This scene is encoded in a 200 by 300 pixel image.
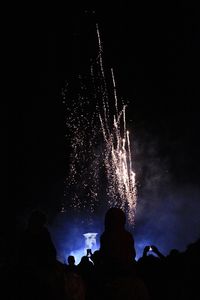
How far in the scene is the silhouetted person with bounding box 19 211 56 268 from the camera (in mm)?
3965

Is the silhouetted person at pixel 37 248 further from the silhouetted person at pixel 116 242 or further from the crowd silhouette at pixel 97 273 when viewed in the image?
the silhouetted person at pixel 116 242

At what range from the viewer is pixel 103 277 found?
4.27 meters

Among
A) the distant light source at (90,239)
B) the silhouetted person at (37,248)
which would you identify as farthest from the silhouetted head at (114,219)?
the distant light source at (90,239)

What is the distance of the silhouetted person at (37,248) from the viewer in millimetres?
3965

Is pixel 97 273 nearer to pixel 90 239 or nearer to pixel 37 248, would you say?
pixel 37 248

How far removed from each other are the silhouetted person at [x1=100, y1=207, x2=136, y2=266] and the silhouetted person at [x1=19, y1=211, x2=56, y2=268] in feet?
1.94

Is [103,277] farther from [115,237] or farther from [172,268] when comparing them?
[172,268]

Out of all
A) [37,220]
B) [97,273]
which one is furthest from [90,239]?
[37,220]

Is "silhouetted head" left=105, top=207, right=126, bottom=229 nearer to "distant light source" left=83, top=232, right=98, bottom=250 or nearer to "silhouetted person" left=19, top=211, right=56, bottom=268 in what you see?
"silhouetted person" left=19, top=211, right=56, bottom=268

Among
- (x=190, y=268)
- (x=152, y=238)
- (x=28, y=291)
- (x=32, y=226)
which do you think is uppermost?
(x=152, y=238)

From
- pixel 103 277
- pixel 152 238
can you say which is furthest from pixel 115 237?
pixel 152 238

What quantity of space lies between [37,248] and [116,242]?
0.83 metres

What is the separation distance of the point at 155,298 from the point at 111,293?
1.74 m

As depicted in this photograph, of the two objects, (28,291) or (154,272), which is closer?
(28,291)
